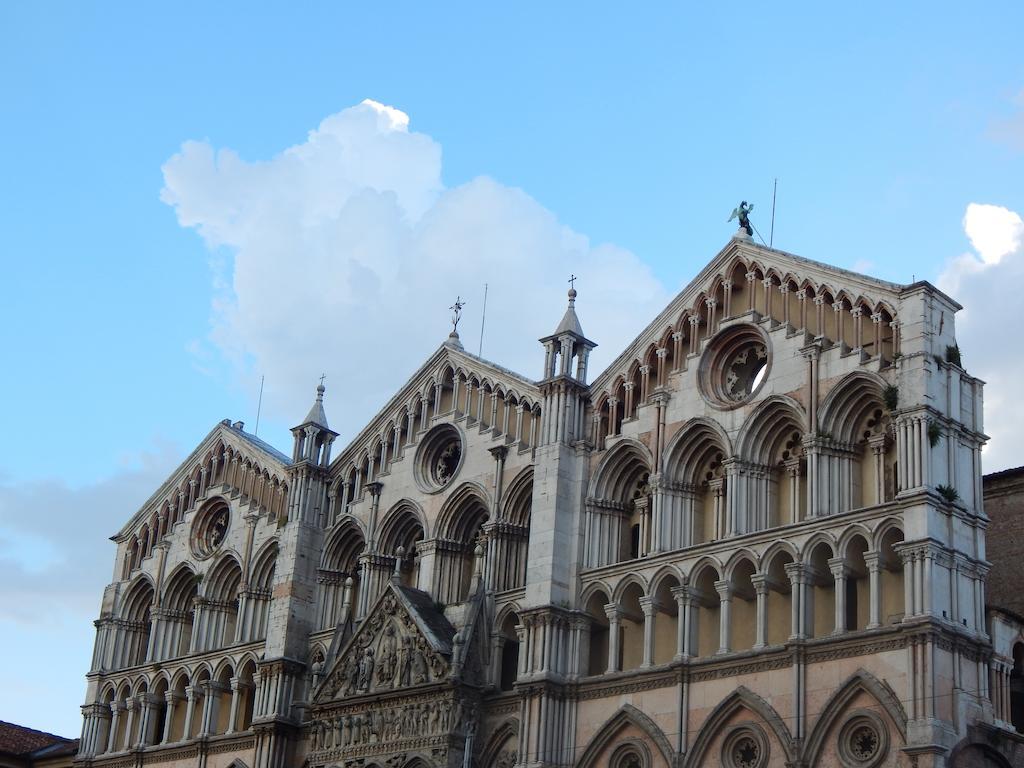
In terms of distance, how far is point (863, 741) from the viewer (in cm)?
3416

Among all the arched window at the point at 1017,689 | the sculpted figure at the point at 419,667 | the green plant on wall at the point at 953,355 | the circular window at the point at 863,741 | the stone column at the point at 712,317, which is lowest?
the circular window at the point at 863,741

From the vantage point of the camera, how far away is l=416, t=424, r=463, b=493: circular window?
47.1m

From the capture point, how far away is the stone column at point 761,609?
120 feet

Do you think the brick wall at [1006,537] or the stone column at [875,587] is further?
the brick wall at [1006,537]

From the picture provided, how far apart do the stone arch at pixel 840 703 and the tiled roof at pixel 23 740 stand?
1389 inches

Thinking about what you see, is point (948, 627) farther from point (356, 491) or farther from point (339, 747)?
point (356, 491)

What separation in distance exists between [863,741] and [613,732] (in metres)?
6.95

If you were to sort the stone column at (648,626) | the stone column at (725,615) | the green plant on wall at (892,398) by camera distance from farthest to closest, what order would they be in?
the stone column at (648,626) → the stone column at (725,615) → the green plant on wall at (892,398)

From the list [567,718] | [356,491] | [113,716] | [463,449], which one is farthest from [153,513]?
[567,718]

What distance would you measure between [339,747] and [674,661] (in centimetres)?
1077

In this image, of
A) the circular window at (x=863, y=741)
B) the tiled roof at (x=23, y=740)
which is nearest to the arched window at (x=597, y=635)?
the circular window at (x=863, y=741)

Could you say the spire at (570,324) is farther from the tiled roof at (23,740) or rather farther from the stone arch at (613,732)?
the tiled roof at (23,740)

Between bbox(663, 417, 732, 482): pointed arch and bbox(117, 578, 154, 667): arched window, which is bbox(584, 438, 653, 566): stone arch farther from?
bbox(117, 578, 154, 667): arched window

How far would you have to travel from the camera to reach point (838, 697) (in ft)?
113
